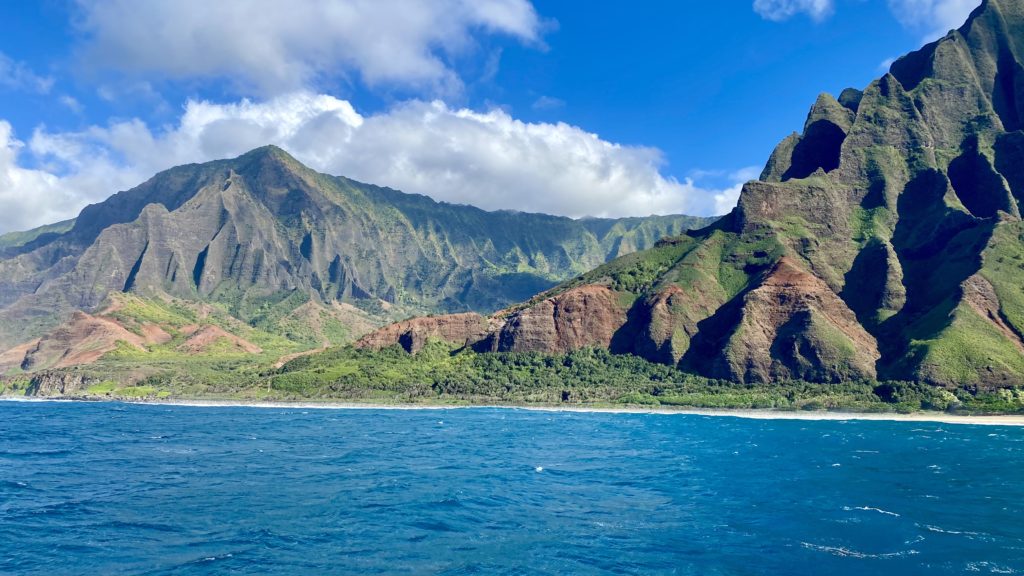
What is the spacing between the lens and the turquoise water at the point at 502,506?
189 ft

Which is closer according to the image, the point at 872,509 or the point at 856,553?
the point at 856,553

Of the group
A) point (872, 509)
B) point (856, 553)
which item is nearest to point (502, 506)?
point (856, 553)

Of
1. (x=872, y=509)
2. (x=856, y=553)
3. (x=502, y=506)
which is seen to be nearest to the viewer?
(x=856, y=553)

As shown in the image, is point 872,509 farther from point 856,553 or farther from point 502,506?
point 502,506

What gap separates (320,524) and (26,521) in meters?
27.4

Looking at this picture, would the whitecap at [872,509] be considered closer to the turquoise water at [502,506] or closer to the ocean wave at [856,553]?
the turquoise water at [502,506]

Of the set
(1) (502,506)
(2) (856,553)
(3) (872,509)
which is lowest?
(1) (502,506)

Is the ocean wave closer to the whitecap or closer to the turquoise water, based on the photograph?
the turquoise water

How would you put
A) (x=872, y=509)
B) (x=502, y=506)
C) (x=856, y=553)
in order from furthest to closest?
(x=502, y=506) < (x=872, y=509) < (x=856, y=553)

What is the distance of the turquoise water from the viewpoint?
57750 millimetres

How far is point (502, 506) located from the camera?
7812 centimetres

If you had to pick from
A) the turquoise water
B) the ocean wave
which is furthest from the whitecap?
the ocean wave

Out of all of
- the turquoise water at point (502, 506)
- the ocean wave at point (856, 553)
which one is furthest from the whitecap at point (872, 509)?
the ocean wave at point (856, 553)

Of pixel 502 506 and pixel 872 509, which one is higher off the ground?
pixel 872 509
